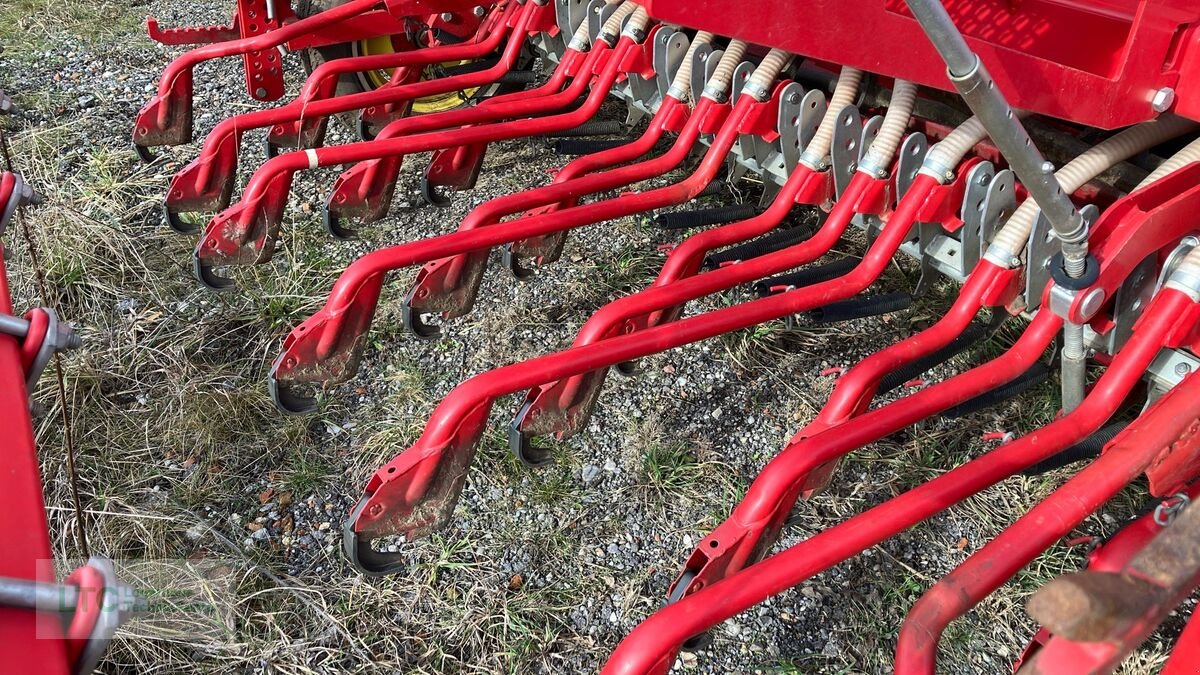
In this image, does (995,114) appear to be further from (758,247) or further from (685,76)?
(685,76)

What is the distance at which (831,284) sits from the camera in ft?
6.47

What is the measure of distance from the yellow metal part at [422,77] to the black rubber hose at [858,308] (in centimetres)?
183

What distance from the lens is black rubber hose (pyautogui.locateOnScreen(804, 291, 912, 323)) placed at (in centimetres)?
199

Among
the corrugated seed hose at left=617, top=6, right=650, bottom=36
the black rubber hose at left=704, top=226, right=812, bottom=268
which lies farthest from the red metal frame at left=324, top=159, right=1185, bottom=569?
the corrugated seed hose at left=617, top=6, right=650, bottom=36

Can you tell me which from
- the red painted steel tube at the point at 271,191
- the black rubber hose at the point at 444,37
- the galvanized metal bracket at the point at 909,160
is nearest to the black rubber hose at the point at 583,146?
the red painted steel tube at the point at 271,191

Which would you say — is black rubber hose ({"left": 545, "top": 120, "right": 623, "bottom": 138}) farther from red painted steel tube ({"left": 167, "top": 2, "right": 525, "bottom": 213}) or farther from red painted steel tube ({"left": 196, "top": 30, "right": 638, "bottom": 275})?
red painted steel tube ({"left": 196, "top": 30, "right": 638, "bottom": 275})

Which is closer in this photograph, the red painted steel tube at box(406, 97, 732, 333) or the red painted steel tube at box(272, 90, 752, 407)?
the red painted steel tube at box(272, 90, 752, 407)

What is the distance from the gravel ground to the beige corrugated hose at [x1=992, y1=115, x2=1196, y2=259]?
670mm

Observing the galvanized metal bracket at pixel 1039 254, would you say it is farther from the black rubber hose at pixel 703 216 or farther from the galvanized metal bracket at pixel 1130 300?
the black rubber hose at pixel 703 216

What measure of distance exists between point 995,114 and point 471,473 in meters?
1.46

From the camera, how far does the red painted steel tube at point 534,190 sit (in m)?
2.18

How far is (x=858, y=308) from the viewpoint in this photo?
2.05m

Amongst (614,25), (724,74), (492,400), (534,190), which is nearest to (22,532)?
(492,400)

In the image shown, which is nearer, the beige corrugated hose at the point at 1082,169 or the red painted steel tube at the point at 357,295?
the beige corrugated hose at the point at 1082,169
